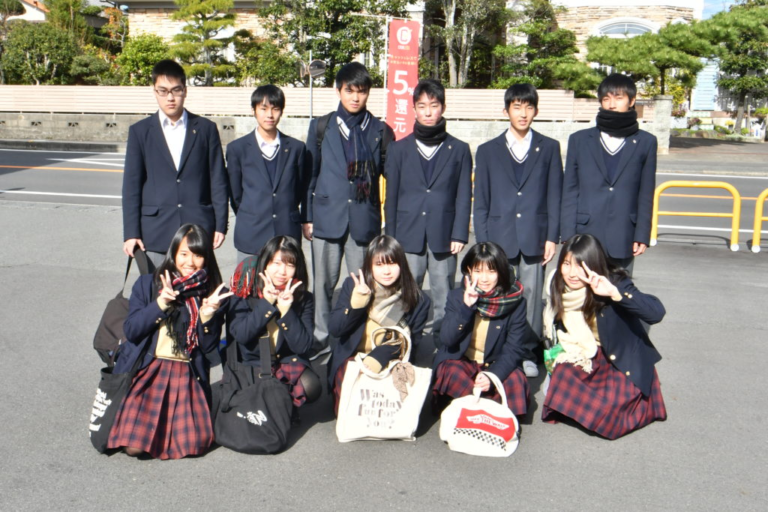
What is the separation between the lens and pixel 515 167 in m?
5.16

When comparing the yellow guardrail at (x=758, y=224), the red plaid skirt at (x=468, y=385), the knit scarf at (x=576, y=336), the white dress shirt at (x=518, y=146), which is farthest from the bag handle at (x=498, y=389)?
the yellow guardrail at (x=758, y=224)

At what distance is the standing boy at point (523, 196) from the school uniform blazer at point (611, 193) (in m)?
0.11

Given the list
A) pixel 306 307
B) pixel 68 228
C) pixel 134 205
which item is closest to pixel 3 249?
pixel 68 228

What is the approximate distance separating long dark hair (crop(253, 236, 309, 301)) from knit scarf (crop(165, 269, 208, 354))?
1.38ft

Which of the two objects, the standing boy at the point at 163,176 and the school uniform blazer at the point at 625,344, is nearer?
the school uniform blazer at the point at 625,344

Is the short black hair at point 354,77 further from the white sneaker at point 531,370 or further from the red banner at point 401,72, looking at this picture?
the red banner at point 401,72

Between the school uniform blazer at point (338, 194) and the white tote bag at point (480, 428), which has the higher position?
the school uniform blazer at point (338, 194)

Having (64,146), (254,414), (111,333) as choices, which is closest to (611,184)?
(254,414)

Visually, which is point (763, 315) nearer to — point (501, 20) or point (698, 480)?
point (698, 480)

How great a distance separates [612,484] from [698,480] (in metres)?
0.45

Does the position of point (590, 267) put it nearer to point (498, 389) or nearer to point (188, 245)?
point (498, 389)

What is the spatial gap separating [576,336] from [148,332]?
2.47 meters

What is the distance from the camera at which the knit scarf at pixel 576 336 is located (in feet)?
14.3

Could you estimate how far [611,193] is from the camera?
5.13m
